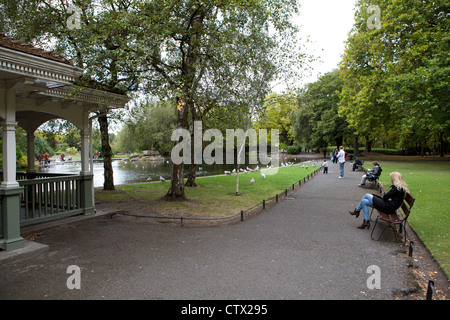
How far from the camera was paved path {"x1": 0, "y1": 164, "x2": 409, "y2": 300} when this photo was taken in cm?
393

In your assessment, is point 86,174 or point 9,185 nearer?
point 9,185

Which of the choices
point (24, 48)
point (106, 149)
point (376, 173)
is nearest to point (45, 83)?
point (24, 48)

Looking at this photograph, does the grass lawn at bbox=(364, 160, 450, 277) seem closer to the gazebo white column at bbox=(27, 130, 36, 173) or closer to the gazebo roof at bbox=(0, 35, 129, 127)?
the gazebo roof at bbox=(0, 35, 129, 127)

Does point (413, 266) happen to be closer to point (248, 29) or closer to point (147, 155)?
point (248, 29)

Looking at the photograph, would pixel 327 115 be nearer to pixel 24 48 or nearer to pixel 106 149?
pixel 106 149

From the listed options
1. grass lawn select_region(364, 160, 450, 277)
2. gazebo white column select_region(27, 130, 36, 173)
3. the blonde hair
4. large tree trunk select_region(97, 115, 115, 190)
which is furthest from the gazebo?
grass lawn select_region(364, 160, 450, 277)

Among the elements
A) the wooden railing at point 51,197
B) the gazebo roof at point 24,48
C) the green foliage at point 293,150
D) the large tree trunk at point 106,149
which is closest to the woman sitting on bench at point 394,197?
the gazebo roof at point 24,48

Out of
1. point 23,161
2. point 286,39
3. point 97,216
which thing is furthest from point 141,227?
point 23,161

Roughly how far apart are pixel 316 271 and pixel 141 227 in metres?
4.62

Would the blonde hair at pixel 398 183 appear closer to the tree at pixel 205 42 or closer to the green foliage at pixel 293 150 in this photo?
the tree at pixel 205 42

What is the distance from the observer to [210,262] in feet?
16.3

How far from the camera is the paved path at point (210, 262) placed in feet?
12.9

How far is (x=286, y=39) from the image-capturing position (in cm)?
1227

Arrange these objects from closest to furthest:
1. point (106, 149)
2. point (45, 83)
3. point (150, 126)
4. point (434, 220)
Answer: point (45, 83) < point (434, 220) < point (106, 149) < point (150, 126)
